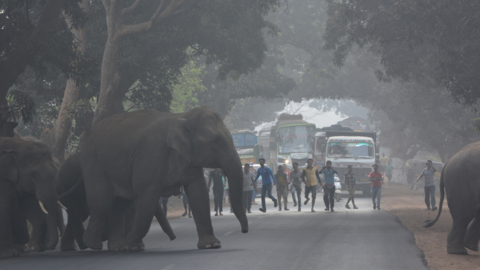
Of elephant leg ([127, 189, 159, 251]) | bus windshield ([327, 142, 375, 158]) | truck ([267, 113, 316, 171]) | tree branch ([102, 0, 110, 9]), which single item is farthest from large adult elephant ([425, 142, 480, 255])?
truck ([267, 113, 316, 171])

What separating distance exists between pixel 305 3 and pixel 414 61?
106 feet

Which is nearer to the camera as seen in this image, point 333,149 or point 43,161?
point 43,161

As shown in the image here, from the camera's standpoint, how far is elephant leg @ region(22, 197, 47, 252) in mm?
10898

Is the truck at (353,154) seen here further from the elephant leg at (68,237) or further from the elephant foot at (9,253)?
the elephant foot at (9,253)

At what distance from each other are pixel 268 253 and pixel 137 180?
8.04 ft

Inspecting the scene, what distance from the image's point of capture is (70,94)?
19.5 m

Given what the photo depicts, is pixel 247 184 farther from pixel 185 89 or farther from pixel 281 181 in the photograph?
pixel 185 89

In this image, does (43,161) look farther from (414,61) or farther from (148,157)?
(414,61)

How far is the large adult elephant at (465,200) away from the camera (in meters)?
10.9

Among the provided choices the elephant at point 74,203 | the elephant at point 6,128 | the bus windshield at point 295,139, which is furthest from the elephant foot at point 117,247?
the bus windshield at point 295,139

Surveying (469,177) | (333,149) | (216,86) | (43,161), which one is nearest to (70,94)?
(43,161)

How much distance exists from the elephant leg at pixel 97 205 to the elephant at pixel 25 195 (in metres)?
0.74

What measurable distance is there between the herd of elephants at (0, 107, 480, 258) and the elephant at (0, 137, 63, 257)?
0.02m

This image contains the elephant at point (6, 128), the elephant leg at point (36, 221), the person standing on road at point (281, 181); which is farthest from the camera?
the person standing on road at point (281, 181)
